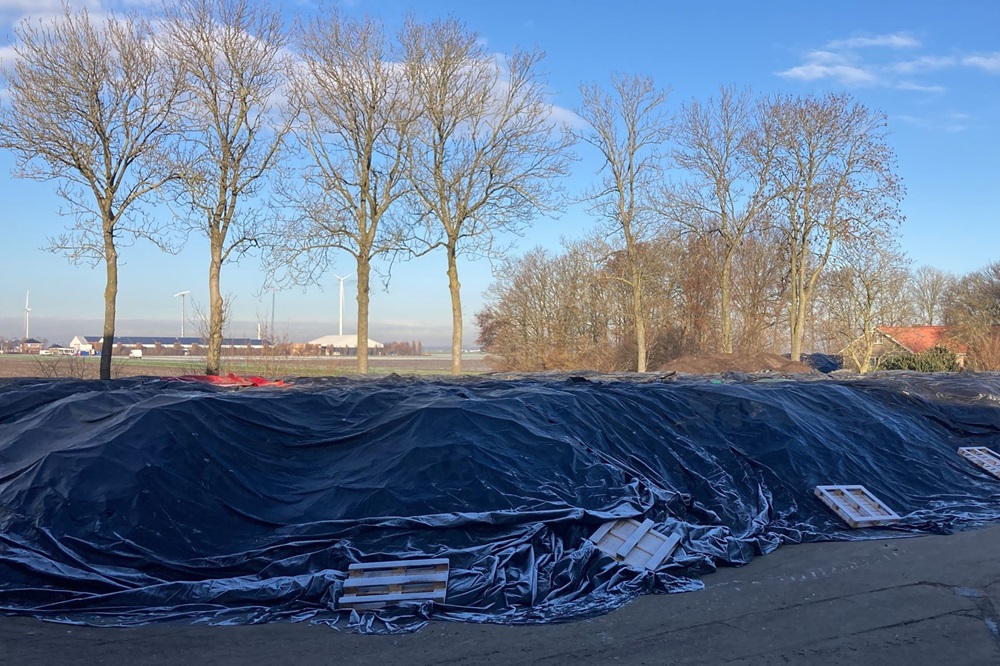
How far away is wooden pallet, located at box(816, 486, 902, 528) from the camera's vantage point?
27.1ft

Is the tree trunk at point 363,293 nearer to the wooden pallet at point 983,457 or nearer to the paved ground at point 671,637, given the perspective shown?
the wooden pallet at point 983,457

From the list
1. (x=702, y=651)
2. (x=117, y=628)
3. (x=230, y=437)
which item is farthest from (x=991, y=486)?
(x=117, y=628)

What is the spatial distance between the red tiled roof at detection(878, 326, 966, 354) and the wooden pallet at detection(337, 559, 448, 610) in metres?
36.0

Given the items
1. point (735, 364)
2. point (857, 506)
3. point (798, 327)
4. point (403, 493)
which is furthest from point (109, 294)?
point (798, 327)

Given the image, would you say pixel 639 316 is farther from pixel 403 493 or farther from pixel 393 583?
pixel 393 583

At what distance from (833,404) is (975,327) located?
2946 cm

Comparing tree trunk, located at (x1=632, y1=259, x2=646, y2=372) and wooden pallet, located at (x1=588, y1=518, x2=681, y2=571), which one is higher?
tree trunk, located at (x1=632, y1=259, x2=646, y2=372)

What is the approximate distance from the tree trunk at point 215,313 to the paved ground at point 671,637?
53.0 feet

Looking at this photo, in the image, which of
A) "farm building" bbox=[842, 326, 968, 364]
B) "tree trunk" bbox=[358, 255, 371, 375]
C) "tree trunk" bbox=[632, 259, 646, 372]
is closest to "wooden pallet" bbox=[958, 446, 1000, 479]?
"tree trunk" bbox=[358, 255, 371, 375]

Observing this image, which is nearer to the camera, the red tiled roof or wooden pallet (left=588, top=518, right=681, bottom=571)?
wooden pallet (left=588, top=518, right=681, bottom=571)

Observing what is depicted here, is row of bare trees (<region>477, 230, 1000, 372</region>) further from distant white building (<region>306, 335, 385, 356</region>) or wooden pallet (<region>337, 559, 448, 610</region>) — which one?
wooden pallet (<region>337, 559, 448, 610</region>)

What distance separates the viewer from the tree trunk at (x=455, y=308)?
24.3 metres

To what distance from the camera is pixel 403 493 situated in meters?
6.99

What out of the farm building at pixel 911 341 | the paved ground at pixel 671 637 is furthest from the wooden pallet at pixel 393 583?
the farm building at pixel 911 341
